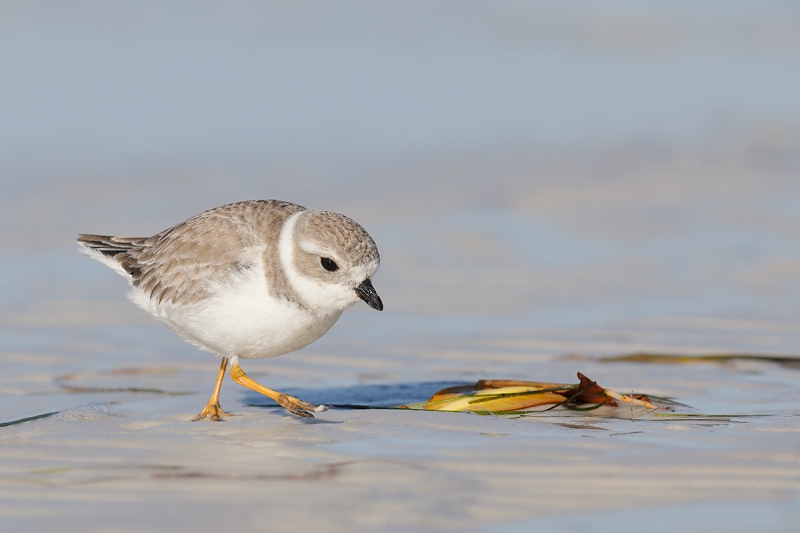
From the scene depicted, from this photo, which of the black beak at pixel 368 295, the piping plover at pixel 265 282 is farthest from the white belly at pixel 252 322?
the black beak at pixel 368 295

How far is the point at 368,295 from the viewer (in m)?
5.15

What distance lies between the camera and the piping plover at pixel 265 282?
5105 millimetres

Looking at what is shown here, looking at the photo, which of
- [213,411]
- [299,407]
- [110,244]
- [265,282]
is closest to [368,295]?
[265,282]

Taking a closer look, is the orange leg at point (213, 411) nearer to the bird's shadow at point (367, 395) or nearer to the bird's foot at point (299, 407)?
the bird's foot at point (299, 407)

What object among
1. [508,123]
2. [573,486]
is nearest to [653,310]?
[573,486]

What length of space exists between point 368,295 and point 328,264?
0.83ft

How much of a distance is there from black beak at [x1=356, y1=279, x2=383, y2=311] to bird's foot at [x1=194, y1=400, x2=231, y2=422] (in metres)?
0.90

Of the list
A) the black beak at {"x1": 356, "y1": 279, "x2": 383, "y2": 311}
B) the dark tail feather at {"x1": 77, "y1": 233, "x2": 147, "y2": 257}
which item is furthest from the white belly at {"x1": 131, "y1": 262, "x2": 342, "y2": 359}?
the dark tail feather at {"x1": 77, "y1": 233, "x2": 147, "y2": 257}

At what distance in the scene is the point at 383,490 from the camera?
3.60m

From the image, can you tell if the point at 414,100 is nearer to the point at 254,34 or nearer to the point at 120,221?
the point at 254,34

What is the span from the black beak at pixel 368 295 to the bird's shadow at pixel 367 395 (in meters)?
0.60

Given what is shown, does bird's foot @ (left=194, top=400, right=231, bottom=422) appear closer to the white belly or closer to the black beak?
the white belly

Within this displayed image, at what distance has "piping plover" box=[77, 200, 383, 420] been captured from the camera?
5.11m

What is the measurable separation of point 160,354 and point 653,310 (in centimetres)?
347
